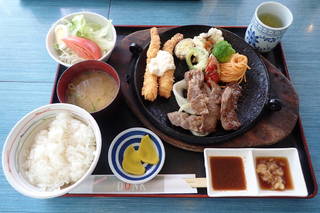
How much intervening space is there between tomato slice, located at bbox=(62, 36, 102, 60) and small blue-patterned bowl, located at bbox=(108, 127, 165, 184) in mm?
684

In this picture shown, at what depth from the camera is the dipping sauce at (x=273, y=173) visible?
1.59 m

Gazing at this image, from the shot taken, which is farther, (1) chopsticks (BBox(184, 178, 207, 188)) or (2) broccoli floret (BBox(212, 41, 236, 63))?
(2) broccoli floret (BBox(212, 41, 236, 63))

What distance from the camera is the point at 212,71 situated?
76.0 inches

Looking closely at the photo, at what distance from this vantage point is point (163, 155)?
166 centimetres

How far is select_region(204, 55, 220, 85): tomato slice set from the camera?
Answer: 1.93m

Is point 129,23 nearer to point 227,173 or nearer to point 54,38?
point 54,38

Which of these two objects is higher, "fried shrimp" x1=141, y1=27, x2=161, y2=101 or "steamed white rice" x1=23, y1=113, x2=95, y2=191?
"fried shrimp" x1=141, y1=27, x2=161, y2=101

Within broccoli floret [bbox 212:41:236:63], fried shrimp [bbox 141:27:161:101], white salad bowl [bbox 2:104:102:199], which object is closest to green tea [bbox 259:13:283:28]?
broccoli floret [bbox 212:41:236:63]

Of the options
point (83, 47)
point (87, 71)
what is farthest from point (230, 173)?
point (83, 47)

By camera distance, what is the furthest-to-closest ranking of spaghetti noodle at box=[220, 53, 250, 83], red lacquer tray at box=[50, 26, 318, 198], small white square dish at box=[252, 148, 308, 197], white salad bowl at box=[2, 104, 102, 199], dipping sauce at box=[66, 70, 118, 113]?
1. spaghetti noodle at box=[220, 53, 250, 83]
2. dipping sauce at box=[66, 70, 118, 113]
3. red lacquer tray at box=[50, 26, 318, 198]
4. small white square dish at box=[252, 148, 308, 197]
5. white salad bowl at box=[2, 104, 102, 199]

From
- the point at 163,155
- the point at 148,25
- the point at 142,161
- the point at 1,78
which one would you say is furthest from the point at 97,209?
the point at 148,25

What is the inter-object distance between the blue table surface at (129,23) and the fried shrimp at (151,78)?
49 centimetres

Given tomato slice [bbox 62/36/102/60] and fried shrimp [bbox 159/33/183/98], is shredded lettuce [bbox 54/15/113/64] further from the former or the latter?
fried shrimp [bbox 159/33/183/98]

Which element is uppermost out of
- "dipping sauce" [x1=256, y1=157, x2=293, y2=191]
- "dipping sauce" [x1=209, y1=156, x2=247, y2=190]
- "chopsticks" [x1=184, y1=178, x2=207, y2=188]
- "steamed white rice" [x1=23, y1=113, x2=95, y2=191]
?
"steamed white rice" [x1=23, y1=113, x2=95, y2=191]
